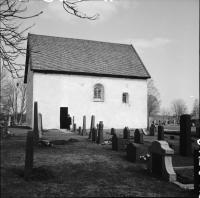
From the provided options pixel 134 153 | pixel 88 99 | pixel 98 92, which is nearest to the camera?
pixel 134 153

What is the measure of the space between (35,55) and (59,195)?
19.0 m

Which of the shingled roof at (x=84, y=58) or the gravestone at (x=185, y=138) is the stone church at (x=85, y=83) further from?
the gravestone at (x=185, y=138)

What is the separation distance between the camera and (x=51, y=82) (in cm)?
2064

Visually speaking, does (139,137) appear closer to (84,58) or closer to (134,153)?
(134,153)

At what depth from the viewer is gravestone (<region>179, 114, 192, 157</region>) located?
350 inches

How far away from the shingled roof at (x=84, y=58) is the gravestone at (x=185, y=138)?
13.7m

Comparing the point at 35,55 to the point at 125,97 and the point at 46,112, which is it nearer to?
the point at 46,112

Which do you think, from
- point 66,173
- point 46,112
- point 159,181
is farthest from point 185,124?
point 46,112

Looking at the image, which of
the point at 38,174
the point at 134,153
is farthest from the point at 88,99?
the point at 38,174

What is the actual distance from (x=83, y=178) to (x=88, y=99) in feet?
53.7

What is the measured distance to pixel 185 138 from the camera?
30.1 ft

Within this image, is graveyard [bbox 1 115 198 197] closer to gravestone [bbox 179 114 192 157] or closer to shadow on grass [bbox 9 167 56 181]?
shadow on grass [bbox 9 167 56 181]

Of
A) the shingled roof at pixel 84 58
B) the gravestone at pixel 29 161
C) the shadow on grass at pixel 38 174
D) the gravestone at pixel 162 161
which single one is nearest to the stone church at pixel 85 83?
the shingled roof at pixel 84 58

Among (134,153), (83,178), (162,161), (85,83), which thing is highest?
(85,83)
